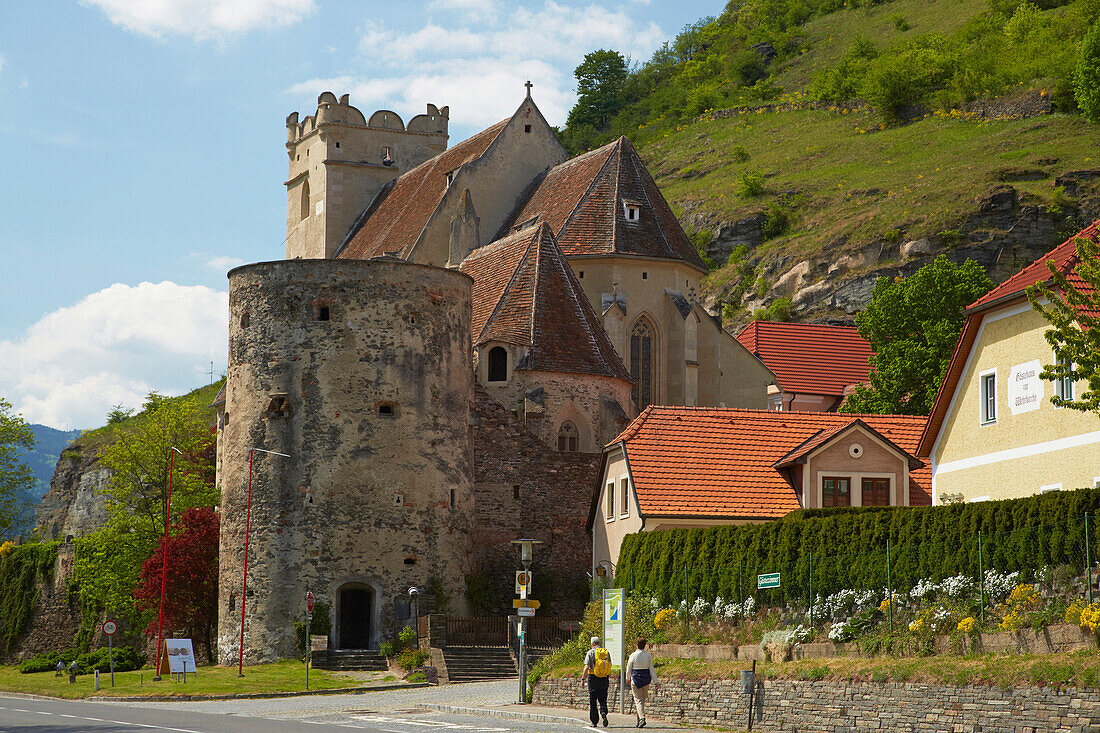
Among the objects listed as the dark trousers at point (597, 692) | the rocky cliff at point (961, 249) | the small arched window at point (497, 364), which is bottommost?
the dark trousers at point (597, 692)

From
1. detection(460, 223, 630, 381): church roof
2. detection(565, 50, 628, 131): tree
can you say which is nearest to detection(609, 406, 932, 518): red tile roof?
detection(460, 223, 630, 381): church roof

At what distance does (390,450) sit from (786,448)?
1305 cm

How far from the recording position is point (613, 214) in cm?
5194

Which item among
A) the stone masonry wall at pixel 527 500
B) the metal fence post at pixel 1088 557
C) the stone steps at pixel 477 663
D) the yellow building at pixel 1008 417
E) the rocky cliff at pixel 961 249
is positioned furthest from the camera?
the rocky cliff at pixel 961 249

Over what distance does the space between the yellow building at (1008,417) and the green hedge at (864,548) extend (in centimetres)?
289

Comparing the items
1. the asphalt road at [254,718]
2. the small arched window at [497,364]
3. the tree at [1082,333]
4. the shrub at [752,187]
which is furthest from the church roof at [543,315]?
the shrub at [752,187]

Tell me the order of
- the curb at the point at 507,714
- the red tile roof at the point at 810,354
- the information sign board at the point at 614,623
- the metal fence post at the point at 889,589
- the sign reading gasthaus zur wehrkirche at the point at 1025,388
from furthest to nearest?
1. the red tile roof at the point at 810,354
2. the sign reading gasthaus zur wehrkirche at the point at 1025,388
3. the information sign board at the point at 614,623
4. the curb at the point at 507,714
5. the metal fence post at the point at 889,589

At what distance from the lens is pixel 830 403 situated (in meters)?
64.3

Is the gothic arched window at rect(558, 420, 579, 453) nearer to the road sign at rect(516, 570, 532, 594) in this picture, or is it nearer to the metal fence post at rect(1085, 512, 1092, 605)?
the road sign at rect(516, 570, 532, 594)

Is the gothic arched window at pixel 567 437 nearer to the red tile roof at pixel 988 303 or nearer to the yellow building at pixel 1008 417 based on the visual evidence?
the red tile roof at pixel 988 303

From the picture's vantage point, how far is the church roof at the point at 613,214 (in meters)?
51.4

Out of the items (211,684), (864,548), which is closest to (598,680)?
(864,548)

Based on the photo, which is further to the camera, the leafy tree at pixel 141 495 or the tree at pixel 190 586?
the leafy tree at pixel 141 495

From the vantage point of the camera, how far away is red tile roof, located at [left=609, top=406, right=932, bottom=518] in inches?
1309
